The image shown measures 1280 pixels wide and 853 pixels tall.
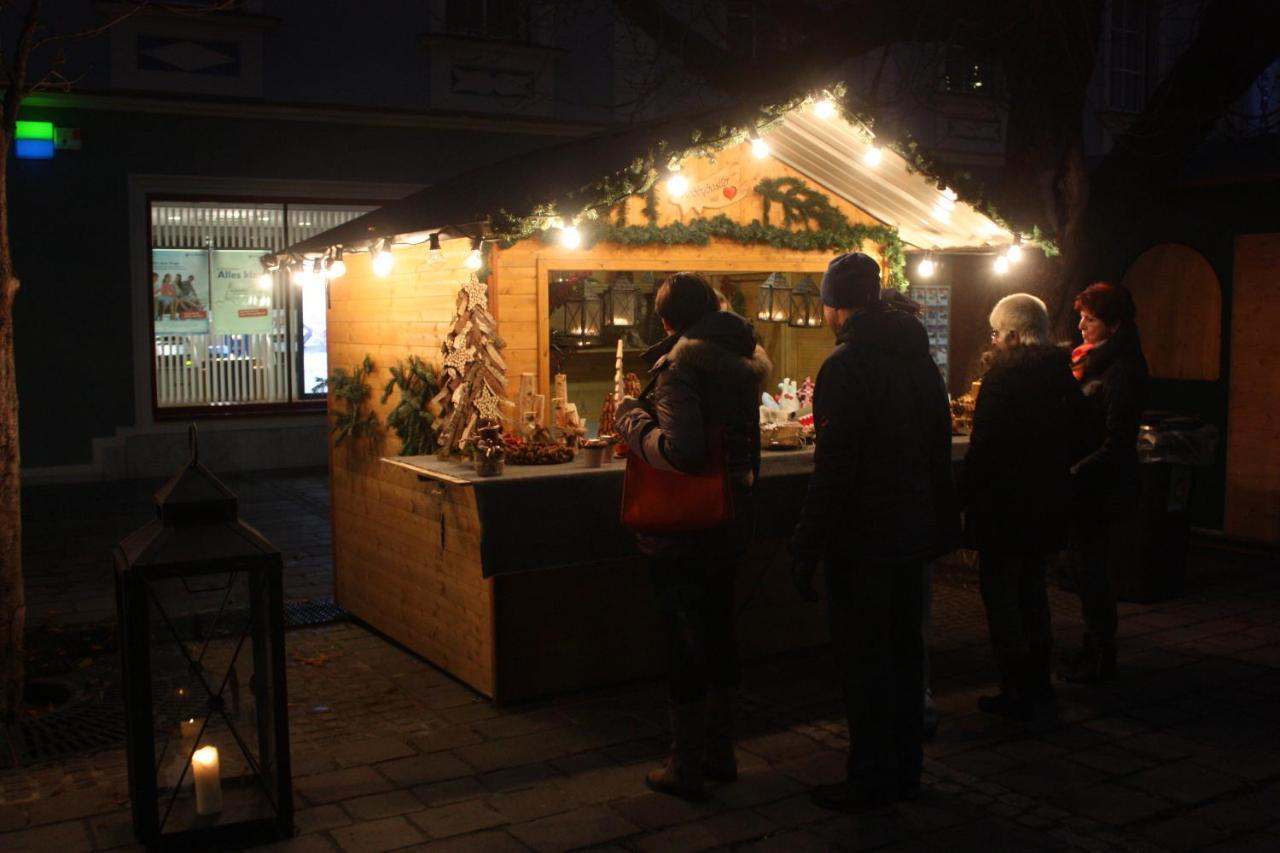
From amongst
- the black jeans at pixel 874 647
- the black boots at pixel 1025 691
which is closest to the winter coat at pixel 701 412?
the black jeans at pixel 874 647

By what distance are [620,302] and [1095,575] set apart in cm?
332

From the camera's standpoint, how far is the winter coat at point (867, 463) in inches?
176

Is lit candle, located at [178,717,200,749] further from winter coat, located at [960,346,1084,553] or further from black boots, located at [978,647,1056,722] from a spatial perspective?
black boots, located at [978,647,1056,722]

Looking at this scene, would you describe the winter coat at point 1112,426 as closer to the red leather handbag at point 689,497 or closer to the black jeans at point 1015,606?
the black jeans at point 1015,606

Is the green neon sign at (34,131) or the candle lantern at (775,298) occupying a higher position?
the green neon sign at (34,131)

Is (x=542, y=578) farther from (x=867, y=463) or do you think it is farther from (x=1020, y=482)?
(x=1020, y=482)

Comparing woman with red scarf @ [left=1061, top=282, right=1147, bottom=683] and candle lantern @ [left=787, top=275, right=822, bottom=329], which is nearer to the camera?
woman with red scarf @ [left=1061, top=282, right=1147, bottom=683]

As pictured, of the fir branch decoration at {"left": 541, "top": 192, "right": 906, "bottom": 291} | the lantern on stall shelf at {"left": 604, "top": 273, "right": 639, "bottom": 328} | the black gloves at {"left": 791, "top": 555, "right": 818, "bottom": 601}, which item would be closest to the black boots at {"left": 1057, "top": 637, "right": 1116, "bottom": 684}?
the black gloves at {"left": 791, "top": 555, "right": 818, "bottom": 601}

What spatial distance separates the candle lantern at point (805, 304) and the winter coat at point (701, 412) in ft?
11.5

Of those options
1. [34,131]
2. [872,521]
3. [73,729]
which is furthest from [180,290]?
[872,521]

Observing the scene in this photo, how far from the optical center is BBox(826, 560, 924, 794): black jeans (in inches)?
179

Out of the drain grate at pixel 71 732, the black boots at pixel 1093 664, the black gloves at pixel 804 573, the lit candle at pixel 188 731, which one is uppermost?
the black gloves at pixel 804 573

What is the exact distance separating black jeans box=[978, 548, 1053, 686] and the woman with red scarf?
0.62 metres

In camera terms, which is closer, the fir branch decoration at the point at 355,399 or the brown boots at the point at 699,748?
the brown boots at the point at 699,748
